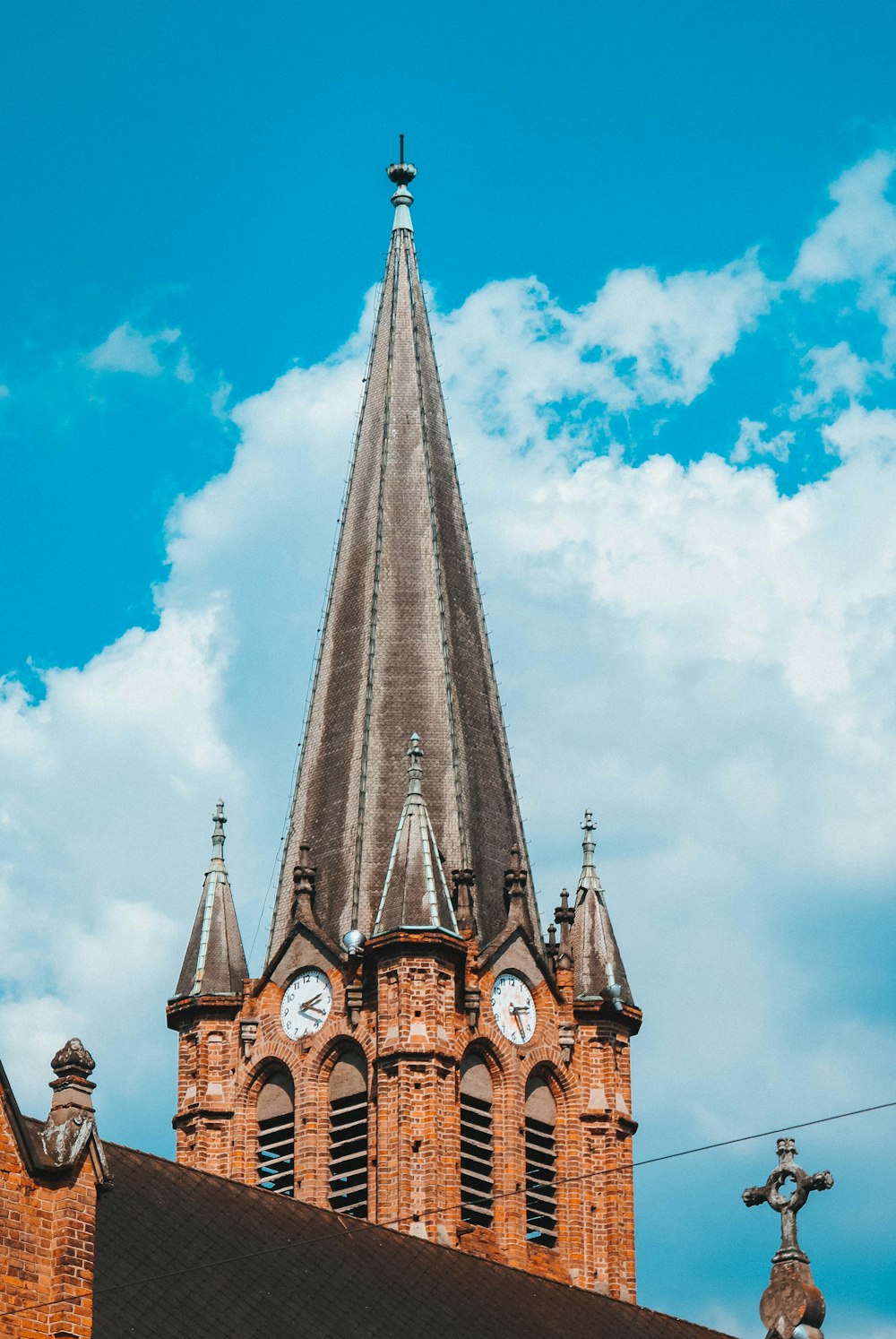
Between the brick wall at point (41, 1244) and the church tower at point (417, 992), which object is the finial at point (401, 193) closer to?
the church tower at point (417, 992)

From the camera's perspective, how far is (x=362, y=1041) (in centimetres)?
4872

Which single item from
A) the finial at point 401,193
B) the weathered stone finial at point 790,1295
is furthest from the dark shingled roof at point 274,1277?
the finial at point 401,193

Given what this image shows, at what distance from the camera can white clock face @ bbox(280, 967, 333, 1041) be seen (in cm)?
4962

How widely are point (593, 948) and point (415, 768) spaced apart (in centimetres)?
464

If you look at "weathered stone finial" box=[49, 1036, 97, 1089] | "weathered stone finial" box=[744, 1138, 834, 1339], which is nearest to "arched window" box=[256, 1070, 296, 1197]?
"weathered stone finial" box=[744, 1138, 834, 1339]

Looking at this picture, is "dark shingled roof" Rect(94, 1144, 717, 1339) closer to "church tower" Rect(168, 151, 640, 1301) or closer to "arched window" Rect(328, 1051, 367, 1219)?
"church tower" Rect(168, 151, 640, 1301)

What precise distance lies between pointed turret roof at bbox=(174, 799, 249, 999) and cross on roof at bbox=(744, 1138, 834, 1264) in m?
13.9

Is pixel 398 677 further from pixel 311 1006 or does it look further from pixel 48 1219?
pixel 48 1219

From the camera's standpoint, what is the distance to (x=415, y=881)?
161ft

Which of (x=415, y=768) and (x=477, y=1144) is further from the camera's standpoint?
(x=415, y=768)

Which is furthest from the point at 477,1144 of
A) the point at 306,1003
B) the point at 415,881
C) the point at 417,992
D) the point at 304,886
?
the point at 304,886

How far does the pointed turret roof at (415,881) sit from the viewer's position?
48812 mm

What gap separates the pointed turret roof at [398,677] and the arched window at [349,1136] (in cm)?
241

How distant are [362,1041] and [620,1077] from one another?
4.99 metres
